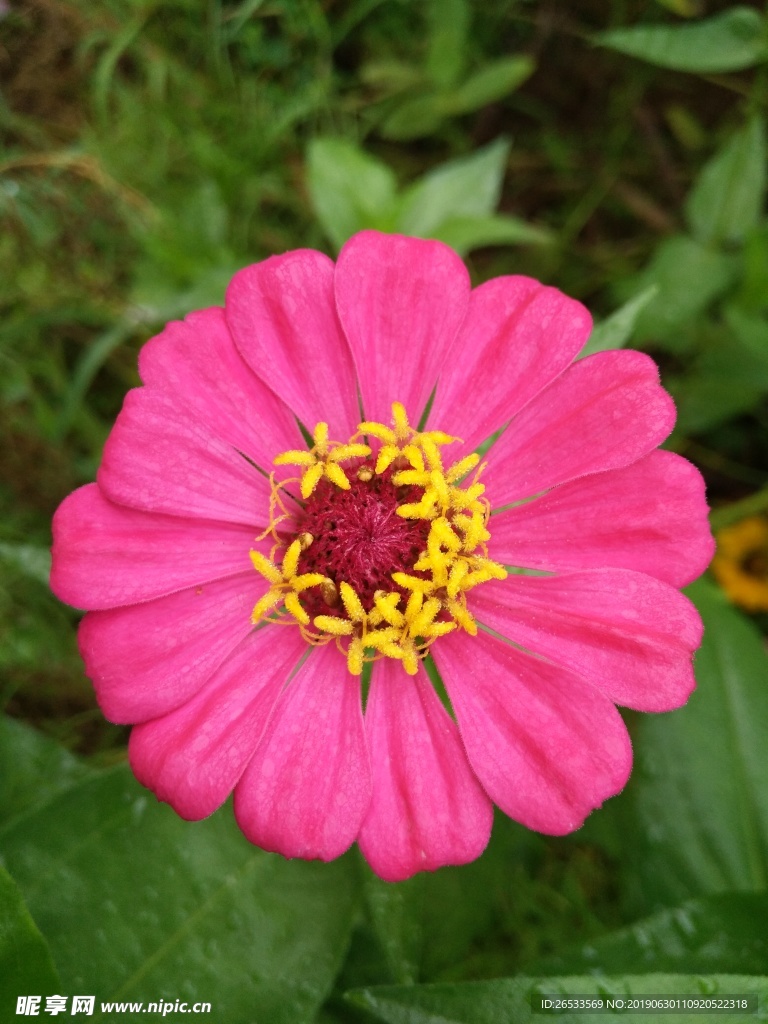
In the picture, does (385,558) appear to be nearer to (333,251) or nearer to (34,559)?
(34,559)

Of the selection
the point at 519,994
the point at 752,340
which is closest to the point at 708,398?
the point at 752,340

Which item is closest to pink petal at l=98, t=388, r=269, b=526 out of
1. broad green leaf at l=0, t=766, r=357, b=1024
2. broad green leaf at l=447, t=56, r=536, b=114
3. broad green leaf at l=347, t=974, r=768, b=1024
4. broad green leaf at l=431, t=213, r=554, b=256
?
broad green leaf at l=0, t=766, r=357, b=1024

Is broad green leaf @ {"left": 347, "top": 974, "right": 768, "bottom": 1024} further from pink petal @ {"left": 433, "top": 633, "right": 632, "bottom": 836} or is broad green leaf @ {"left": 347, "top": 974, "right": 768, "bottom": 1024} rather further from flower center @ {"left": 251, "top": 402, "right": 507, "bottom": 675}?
flower center @ {"left": 251, "top": 402, "right": 507, "bottom": 675}

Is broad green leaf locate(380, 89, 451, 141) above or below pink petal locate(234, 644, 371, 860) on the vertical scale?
above

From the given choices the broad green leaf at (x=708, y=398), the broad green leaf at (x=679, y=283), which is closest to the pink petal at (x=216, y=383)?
the broad green leaf at (x=679, y=283)

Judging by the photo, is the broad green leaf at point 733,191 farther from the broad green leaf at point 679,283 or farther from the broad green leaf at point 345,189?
the broad green leaf at point 345,189

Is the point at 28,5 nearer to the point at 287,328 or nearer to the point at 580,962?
the point at 287,328

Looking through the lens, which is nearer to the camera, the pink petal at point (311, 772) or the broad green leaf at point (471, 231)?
the pink petal at point (311, 772)

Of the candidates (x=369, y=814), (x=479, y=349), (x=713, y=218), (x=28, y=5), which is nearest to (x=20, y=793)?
(x=369, y=814)
